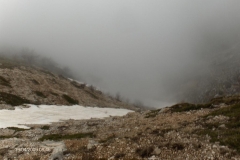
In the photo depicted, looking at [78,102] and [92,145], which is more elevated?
[78,102]

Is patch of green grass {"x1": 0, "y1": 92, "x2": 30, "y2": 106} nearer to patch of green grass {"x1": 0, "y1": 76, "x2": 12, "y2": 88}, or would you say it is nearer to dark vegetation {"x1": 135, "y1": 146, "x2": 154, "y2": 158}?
patch of green grass {"x1": 0, "y1": 76, "x2": 12, "y2": 88}

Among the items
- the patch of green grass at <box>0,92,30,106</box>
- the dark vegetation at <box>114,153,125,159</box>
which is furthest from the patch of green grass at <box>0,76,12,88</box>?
the dark vegetation at <box>114,153,125,159</box>

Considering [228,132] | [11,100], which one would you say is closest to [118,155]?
[228,132]

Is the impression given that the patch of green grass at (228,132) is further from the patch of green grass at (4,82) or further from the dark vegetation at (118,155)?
the patch of green grass at (4,82)

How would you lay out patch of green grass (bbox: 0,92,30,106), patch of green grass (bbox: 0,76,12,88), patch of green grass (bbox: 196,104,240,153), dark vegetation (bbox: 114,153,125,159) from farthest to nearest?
patch of green grass (bbox: 0,76,12,88), patch of green grass (bbox: 0,92,30,106), dark vegetation (bbox: 114,153,125,159), patch of green grass (bbox: 196,104,240,153)

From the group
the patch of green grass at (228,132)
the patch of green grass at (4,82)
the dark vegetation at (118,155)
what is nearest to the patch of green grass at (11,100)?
the patch of green grass at (4,82)

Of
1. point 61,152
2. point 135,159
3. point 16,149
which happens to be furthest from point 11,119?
point 135,159

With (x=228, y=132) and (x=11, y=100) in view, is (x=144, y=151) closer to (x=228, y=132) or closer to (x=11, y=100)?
(x=228, y=132)

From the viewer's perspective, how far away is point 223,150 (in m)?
15.4

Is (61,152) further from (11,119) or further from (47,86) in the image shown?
(47,86)

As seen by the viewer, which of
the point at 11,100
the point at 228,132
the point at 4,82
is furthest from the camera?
the point at 4,82

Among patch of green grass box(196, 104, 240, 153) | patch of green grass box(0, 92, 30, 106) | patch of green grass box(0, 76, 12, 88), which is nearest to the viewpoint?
patch of green grass box(196, 104, 240, 153)

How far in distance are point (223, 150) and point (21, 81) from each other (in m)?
125

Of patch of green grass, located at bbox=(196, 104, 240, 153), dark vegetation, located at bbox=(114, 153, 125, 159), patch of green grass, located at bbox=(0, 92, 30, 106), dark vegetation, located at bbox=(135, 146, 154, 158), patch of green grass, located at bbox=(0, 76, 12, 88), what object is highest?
patch of green grass, located at bbox=(0, 76, 12, 88)
